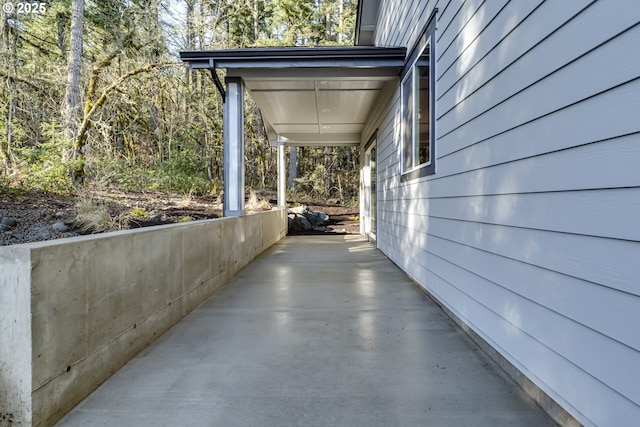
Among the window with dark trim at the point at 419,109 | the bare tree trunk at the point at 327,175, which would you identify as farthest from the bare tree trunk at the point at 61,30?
the window with dark trim at the point at 419,109

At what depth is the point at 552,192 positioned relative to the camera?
5.51 feet

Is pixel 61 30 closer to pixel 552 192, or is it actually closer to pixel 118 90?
pixel 118 90

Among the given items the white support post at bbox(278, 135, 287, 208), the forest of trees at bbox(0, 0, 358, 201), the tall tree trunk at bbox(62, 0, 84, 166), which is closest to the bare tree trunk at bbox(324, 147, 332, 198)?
the forest of trees at bbox(0, 0, 358, 201)

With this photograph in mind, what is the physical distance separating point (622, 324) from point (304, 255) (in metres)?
5.38

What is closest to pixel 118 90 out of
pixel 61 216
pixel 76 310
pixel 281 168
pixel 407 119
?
pixel 281 168

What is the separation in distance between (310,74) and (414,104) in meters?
1.45

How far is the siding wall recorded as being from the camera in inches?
50.8

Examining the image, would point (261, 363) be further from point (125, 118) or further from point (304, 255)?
point (125, 118)

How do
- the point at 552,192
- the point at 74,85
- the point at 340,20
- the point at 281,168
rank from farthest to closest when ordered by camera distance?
1. the point at 340,20
2. the point at 281,168
3. the point at 74,85
4. the point at 552,192

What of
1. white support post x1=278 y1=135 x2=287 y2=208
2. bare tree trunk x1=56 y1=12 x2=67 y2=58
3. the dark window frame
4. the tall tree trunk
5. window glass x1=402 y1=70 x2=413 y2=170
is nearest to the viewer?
the dark window frame

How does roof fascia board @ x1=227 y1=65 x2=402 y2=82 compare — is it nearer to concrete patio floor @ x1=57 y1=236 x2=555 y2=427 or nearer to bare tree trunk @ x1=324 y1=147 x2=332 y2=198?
concrete patio floor @ x1=57 y1=236 x2=555 y2=427

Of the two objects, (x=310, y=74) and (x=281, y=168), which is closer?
(x=310, y=74)

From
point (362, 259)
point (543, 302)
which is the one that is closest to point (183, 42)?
point (362, 259)

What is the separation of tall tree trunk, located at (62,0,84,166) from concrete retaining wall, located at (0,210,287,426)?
22.2ft
